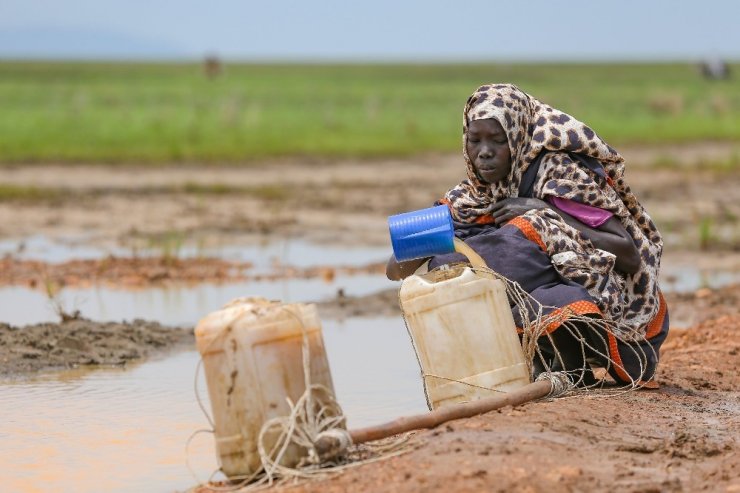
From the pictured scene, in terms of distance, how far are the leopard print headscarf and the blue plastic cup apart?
0.51 metres

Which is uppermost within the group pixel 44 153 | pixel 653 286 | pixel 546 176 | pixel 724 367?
pixel 44 153

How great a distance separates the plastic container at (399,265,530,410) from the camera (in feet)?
16.7

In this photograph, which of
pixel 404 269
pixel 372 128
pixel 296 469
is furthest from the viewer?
pixel 372 128

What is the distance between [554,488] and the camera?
413cm

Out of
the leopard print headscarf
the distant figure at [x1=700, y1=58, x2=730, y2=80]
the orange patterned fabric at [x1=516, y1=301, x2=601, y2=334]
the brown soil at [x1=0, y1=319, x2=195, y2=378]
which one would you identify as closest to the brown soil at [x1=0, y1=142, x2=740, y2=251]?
the brown soil at [x1=0, y1=319, x2=195, y2=378]

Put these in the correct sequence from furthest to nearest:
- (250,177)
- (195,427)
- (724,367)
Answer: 1. (250,177)
2. (724,367)
3. (195,427)

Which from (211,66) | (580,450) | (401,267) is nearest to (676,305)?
(401,267)

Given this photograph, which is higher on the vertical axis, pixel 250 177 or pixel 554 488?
pixel 250 177

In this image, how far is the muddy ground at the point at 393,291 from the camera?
4.44m

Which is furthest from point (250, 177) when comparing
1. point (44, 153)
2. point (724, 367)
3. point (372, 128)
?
point (724, 367)

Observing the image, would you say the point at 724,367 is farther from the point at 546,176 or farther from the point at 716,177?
the point at 716,177

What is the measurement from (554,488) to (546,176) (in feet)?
6.09

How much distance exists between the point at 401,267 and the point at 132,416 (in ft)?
4.78

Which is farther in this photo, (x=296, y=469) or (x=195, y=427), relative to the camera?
(x=195, y=427)
